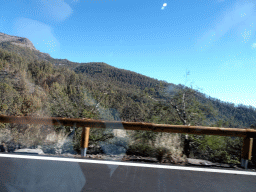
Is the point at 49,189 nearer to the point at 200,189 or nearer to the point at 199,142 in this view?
the point at 200,189

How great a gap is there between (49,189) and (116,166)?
52.0 inches

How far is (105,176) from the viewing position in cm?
313

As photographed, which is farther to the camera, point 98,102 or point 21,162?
point 98,102

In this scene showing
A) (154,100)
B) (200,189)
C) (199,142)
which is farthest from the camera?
(154,100)

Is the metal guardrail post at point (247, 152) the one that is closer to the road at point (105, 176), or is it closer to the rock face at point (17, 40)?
the road at point (105, 176)

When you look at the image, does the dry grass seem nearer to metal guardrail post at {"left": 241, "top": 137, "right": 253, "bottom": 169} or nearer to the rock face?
metal guardrail post at {"left": 241, "top": 137, "right": 253, "bottom": 169}

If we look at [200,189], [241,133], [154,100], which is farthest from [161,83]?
[200,189]

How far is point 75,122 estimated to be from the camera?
4359 mm

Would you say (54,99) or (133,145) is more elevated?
(54,99)

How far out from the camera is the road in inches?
108

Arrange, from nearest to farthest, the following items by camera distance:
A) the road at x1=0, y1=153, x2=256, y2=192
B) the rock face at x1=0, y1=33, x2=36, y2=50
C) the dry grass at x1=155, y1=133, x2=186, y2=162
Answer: the road at x1=0, y1=153, x2=256, y2=192 → the dry grass at x1=155, y1=133, x2=186, y2=162 → the rock face at x1=0, y1=33, x2=36, y2=50

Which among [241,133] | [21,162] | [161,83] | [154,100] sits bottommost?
[21,162]

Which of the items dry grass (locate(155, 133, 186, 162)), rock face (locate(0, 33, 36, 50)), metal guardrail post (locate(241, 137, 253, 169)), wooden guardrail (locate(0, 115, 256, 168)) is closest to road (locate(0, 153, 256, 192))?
metal guardrail post (locate(241, 137, 253, 169))

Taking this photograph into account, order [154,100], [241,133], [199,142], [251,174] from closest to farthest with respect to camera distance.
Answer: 1. [251,174]
2. [241,133]
3. [199,142]
4. [154,100]
